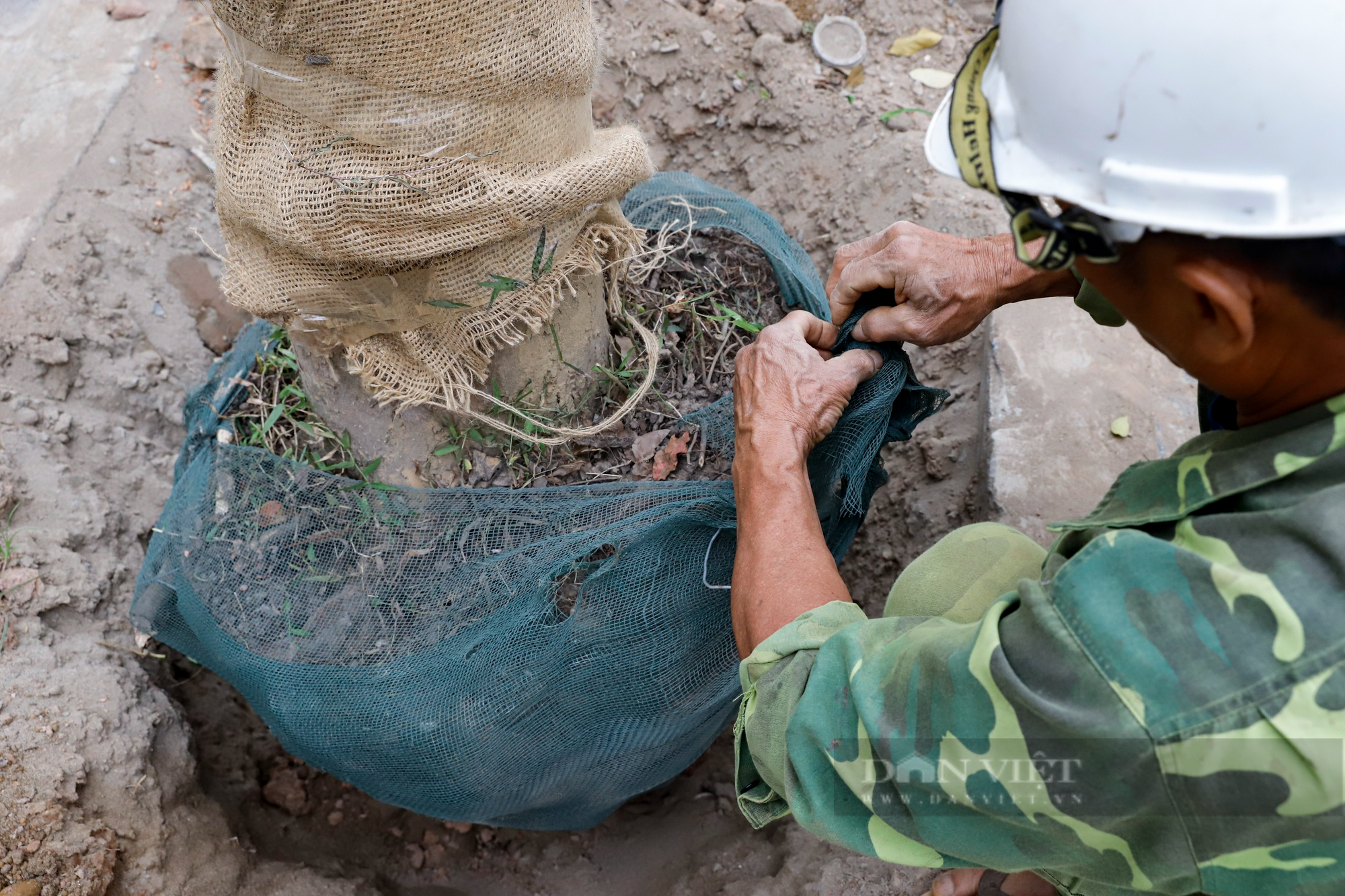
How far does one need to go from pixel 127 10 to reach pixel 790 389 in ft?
10.4

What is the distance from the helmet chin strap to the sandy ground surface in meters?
1.33

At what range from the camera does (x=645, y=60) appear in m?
3.05

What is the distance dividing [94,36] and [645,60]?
2.00 m

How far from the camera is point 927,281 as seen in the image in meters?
1.64

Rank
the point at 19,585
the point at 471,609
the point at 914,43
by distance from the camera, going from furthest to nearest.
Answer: the point at 914,43, the point at 19,585, the point at 471,609

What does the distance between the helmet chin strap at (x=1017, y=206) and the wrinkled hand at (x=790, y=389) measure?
0.56 meters

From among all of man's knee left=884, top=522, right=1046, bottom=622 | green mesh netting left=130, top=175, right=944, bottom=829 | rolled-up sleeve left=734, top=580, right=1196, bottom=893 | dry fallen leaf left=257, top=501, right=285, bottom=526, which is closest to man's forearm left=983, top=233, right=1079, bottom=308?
green mesh netting left=130, top=175, right=944, bottom=829

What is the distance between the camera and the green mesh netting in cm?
162

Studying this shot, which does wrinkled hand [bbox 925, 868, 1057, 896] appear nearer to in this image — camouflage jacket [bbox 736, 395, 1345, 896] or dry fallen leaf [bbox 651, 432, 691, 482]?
camouflage jacket [bbox 736, 395, 1345, 896]

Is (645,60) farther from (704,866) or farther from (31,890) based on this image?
(31,890)

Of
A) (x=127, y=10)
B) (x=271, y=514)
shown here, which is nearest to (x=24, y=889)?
(x=271, y=514)

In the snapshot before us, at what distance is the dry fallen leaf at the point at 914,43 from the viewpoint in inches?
124

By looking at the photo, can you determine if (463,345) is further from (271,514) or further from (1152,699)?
(1152,699)

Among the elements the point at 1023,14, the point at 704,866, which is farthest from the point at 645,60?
the point at 704,866
